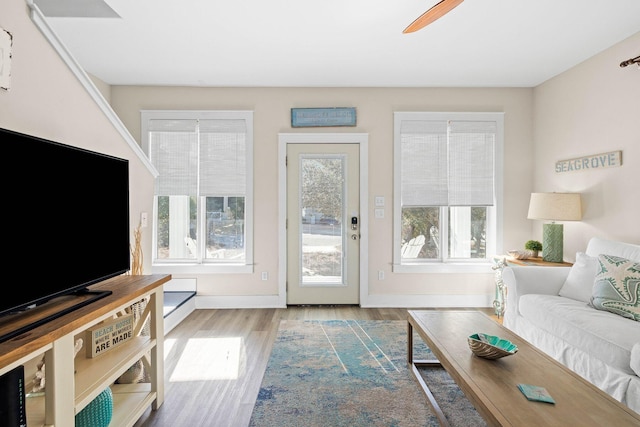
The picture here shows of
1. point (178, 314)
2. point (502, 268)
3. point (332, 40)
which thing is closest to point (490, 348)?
point (502, 268)

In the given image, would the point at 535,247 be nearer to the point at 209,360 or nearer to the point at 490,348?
the point at 490,348

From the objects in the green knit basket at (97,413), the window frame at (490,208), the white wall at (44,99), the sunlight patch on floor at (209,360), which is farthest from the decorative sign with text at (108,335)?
the window frame at (490,208)

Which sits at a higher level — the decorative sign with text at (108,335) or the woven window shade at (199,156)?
the woven window shade at (199,156)

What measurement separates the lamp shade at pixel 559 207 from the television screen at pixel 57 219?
11.9 feet

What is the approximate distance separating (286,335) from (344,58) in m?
2.71

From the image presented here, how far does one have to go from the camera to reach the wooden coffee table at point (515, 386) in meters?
1.30

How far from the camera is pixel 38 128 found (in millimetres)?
1651

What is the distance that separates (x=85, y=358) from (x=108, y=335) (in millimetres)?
142

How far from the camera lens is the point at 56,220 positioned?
154 centimetres

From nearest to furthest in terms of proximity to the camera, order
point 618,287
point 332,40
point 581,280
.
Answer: point 618,287 → point 581,280 → point 332,40

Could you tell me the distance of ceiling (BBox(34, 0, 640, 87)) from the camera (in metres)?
2.52

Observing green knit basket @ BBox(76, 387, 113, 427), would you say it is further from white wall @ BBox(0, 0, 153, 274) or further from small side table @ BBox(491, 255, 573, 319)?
small side table @ BBox(491, 255, 573, 319)

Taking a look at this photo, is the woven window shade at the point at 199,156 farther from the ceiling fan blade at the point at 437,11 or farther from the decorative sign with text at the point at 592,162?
the decorative sign with text at the point at 592,162

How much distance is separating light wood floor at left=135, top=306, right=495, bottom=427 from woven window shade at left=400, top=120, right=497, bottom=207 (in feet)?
4.61
